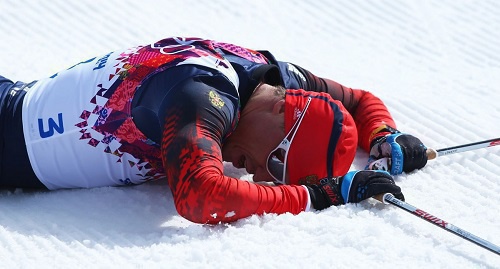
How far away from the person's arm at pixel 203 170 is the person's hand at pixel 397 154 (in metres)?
0.54

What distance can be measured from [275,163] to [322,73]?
1192mm

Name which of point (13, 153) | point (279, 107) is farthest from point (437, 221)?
point (13, 153)

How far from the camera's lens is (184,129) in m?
2.35

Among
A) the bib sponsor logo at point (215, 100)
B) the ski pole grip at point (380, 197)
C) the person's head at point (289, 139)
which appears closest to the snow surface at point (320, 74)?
the ski pole grip at point (380, 197)

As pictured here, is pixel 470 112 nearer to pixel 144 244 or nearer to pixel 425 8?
pixel 425 8

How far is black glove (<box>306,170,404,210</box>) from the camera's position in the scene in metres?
2.50

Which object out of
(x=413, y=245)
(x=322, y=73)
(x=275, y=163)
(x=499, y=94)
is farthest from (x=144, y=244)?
(x=499, y=94)

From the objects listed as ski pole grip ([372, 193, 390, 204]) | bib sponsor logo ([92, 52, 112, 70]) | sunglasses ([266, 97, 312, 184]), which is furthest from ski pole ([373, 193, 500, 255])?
bib sponsor logo ([92, 52, 112, 70])

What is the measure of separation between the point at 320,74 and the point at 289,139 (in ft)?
3.86

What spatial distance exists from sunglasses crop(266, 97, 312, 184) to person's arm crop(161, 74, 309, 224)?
0.57ft

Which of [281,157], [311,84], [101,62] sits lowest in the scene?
[281,157]

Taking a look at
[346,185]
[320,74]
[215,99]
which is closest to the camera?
[215,99]

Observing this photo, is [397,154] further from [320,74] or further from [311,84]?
[320,74]

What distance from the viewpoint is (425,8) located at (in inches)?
173
